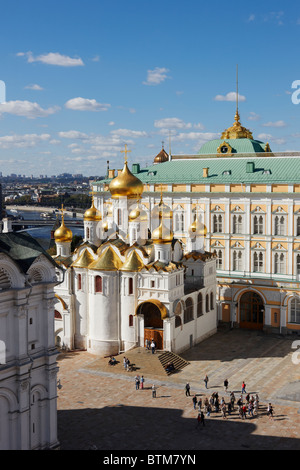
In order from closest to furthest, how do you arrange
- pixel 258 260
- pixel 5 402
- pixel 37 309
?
pixel 5 402, pixel 37 309, pixel 258 260

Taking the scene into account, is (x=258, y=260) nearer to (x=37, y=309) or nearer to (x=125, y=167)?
(x=125, y=167)

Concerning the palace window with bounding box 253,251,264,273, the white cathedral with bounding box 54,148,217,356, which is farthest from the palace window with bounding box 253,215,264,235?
the white cathedral with bounding box 54,148,217,356

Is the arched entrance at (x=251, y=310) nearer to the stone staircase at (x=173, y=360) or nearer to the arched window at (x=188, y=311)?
the arched window at (x=188, y=311)

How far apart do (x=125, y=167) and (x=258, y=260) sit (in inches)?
545

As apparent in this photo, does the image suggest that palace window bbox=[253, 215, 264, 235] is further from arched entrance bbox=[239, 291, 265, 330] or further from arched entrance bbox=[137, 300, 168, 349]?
arched entrance bbox=[137, 300, 168, 349]

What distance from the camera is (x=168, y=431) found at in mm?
28578

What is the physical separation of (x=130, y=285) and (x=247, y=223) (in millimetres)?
13175

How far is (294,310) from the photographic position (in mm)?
46875

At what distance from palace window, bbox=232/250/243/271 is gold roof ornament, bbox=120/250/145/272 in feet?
37.9

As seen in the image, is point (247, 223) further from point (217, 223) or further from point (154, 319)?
point (154, 319)

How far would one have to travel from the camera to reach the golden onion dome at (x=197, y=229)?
46.3m

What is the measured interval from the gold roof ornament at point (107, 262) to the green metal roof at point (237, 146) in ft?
74.1

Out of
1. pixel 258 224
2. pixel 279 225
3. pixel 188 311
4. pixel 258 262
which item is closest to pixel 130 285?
pixel 188 311
